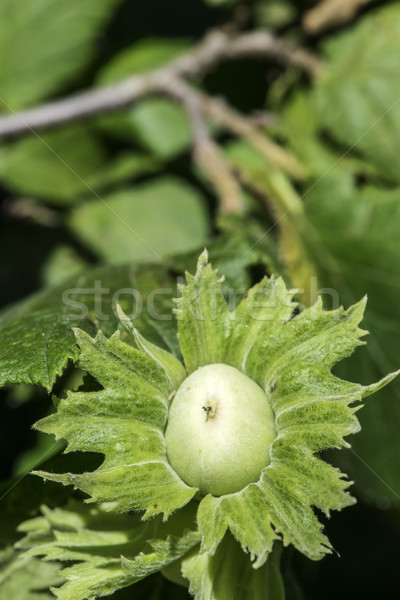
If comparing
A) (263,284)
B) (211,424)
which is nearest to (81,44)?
(263,284)

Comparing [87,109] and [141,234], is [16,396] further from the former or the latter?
[87,109]

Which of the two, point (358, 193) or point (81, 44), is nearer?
point (358, 193)

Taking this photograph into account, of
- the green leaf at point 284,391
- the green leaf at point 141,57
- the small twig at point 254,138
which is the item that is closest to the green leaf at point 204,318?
the green leaf at point 284,391

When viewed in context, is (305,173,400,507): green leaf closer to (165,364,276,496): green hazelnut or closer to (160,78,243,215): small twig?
(160,78,243,215): small twig

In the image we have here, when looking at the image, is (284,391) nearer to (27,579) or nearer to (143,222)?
(27,579)

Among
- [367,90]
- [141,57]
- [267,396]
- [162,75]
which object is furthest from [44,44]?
[267,396]

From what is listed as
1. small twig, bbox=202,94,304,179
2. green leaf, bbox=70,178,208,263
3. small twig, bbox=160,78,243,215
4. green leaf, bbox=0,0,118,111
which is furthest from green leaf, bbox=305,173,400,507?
green leaf, bbox=0,0,118,111
